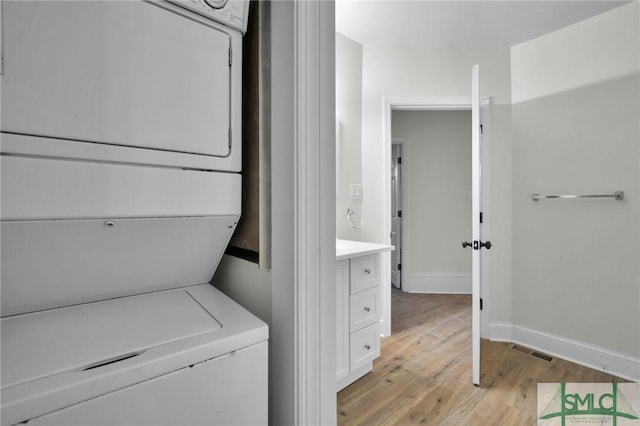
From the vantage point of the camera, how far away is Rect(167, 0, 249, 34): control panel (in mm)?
819

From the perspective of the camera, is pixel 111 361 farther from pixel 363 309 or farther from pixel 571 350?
pixel 571 350

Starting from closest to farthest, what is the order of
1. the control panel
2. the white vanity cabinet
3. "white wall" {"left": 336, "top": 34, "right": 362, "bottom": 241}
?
the control panel → the white vanity cabinet → "white wall" {"left": 336, "top": 34, "right": 362, "bottom": 241}

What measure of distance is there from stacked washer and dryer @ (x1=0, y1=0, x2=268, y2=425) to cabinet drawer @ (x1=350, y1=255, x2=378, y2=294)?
1.15m

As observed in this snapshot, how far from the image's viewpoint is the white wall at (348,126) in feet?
8.64

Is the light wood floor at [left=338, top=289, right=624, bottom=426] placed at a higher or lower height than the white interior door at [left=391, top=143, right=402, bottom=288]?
lower

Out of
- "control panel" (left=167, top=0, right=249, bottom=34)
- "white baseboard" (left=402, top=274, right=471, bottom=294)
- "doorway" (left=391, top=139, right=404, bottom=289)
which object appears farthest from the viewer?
"doorway" (left=391, top=139, right=404, bottom=289)

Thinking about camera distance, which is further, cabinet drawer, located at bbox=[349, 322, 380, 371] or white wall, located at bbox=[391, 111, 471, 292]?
white wall, located at bbox=[391, 111, 471, 292]

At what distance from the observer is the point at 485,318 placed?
9.17 ft

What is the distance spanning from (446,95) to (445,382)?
7.65ft

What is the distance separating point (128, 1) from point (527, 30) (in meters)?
2.92

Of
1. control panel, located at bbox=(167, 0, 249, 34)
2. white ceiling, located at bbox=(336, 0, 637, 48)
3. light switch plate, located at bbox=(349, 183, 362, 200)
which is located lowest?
light switch plate, located at bbox=(349, 183, 362, 200)

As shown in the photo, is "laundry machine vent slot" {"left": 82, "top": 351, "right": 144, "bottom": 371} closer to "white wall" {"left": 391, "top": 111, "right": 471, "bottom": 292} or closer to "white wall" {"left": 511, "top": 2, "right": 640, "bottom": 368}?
"white wall" {"left": 511, "top": 2, "right": 640, "bottom": 368}

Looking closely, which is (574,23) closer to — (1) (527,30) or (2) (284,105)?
(1) (527,30)

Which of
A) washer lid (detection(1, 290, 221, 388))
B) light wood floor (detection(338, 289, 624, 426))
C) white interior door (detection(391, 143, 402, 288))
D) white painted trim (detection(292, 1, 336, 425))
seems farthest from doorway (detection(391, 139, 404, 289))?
washer lid (detection(1, 290, 221, 388))
